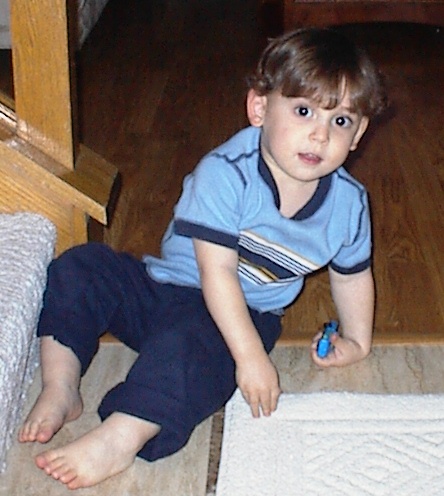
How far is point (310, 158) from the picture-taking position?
121 centimetres

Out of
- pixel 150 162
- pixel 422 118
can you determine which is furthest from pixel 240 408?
pixel 422 118

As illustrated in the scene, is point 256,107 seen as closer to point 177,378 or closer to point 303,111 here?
point 303,111

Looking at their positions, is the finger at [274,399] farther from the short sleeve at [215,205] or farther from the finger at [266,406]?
the short sleeve at [215,205]

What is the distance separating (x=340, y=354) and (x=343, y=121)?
0.33 meters

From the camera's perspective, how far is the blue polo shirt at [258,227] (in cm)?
125

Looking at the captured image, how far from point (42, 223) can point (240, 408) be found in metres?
0.36

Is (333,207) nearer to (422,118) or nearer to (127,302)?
(127,302)

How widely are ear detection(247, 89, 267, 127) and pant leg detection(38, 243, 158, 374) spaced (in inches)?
9.8

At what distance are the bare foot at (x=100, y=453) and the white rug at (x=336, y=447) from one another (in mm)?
101

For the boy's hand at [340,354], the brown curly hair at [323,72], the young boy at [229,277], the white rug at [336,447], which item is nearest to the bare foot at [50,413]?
the young boy at [229,277]

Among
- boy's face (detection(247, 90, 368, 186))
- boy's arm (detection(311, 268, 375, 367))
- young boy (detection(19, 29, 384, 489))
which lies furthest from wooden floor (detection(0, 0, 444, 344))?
boy's face (detection(247, 90, 368, 186))

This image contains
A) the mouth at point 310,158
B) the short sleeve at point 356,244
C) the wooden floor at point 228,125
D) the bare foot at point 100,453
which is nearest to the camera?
the bare foot at point 100,453

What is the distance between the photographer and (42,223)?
4.48 feet

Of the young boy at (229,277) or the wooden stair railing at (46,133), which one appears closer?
the young boy at (229,277)
